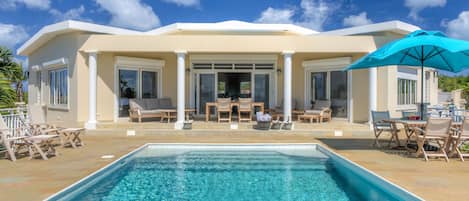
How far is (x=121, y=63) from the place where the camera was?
12586mm

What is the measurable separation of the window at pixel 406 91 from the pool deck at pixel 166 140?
10.9ft

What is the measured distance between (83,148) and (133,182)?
3.17 metres

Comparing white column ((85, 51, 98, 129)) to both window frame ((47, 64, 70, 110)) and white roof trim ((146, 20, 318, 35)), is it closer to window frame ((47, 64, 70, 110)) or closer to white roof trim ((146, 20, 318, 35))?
window frame ((47, 64, 70, 110))

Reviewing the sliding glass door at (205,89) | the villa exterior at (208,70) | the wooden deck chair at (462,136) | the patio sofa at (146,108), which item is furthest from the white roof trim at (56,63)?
the wooden deck chair at (462,136)

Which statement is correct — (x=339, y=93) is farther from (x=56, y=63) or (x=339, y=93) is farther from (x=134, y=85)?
(x=56, y=63)

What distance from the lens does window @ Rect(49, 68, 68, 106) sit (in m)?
12.5

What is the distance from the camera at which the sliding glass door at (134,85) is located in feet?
42.2

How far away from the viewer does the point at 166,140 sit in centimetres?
966

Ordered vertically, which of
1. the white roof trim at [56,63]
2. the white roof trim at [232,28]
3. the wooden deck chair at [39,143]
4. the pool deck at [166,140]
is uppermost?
the white roof trim at [232,28]

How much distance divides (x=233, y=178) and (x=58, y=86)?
→ 9.96 metres

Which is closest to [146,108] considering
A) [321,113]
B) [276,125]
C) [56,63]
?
[56,63]

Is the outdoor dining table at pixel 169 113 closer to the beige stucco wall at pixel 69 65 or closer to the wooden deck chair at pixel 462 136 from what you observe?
the beige stucco wall at pixel 69 65

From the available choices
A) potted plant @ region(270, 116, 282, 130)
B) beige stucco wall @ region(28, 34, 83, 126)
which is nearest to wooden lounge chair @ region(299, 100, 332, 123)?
potted plant @ region(270, 116, 282, 130)

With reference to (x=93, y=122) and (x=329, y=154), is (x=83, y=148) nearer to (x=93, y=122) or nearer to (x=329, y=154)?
(x=93, y=122)
